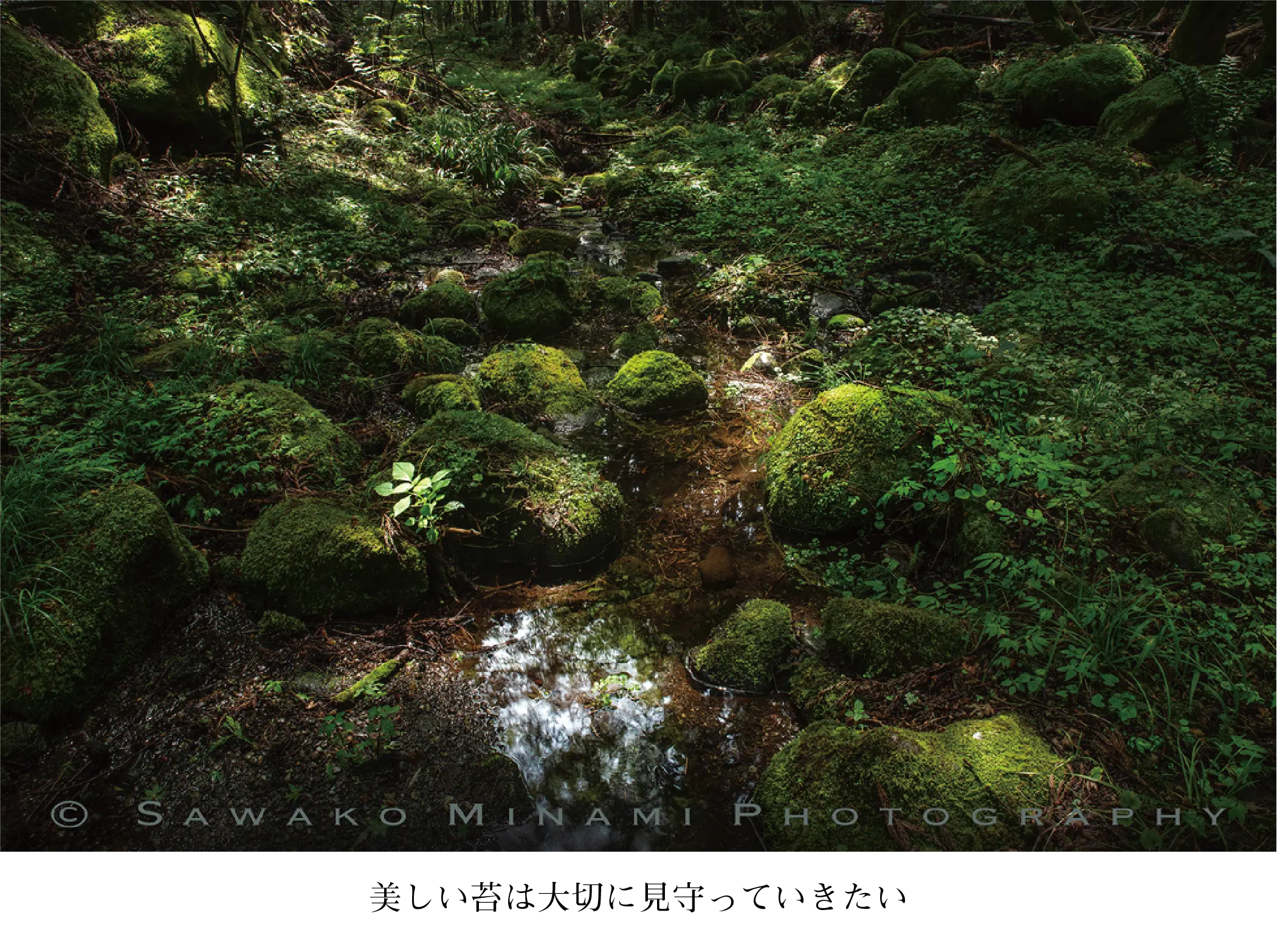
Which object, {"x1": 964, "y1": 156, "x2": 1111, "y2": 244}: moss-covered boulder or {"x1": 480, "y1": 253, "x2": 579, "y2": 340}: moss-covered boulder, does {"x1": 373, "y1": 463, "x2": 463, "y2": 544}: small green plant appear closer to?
{"x1": 480, "y1": 253, "x2": 579, "y2": 340}: moss-covered boulder

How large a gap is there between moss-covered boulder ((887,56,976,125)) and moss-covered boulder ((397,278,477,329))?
7.40 meters

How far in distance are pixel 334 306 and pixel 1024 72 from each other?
886 cm

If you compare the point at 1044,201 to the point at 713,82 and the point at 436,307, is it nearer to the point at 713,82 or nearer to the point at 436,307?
the point at 436,307

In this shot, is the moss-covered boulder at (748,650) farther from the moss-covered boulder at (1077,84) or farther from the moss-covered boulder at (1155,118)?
the moss-covered boulder at (1077,84)

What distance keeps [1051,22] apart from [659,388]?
382 inches

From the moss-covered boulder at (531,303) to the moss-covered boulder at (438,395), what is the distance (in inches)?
51.5

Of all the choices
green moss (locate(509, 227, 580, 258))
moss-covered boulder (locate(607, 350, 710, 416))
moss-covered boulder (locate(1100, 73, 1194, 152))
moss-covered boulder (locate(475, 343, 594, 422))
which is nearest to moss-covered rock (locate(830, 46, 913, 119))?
moss-covered boulder (locate(1100, 73, 1194, 152))

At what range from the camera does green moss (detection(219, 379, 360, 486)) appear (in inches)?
141

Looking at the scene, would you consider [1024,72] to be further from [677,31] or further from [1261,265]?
[677,31]

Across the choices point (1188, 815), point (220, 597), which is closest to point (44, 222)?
point (220, 597)

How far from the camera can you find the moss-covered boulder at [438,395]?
4.35 meters

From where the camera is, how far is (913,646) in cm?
259

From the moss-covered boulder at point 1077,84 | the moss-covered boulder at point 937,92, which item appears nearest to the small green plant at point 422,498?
the moss-covered boulder at point 1077,84

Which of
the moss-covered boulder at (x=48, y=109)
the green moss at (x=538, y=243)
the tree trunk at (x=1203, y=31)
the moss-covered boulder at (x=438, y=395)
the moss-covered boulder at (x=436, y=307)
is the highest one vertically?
the tree trunk at (x=1203, y=31)
